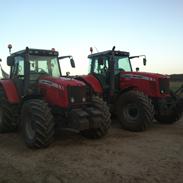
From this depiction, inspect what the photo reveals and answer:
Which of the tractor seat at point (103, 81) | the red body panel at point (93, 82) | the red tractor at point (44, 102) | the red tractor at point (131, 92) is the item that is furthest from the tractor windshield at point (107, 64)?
the red tractor at point (44, 102)

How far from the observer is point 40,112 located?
6891 mm

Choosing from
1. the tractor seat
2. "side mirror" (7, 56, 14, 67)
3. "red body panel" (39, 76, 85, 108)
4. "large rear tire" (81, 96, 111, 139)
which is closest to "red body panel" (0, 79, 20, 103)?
"side mirror" (7, 56, 14, 67)

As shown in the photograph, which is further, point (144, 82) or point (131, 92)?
point (144, 82)

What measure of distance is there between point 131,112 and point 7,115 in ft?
12.5

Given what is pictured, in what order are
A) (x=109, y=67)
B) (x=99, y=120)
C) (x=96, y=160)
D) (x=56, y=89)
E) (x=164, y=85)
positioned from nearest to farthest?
(x=96, y=160), (x=99, y=120), (x=56, y=89), (x=164, y=85), (x=109, y=67)

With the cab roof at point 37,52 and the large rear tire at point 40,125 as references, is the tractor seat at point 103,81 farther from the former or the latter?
the large rear tire at point 40,125

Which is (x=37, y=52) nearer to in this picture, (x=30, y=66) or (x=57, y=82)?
(x=30, y=66)

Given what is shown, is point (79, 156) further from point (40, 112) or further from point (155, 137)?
point (155, 137)

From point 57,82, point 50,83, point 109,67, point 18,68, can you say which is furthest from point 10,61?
point 109,67

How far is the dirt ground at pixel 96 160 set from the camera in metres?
5.23

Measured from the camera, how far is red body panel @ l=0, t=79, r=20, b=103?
8422 millimetres

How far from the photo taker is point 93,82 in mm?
10727

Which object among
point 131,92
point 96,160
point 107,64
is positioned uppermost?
point 107,64

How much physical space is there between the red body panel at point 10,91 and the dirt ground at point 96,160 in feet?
3.45
